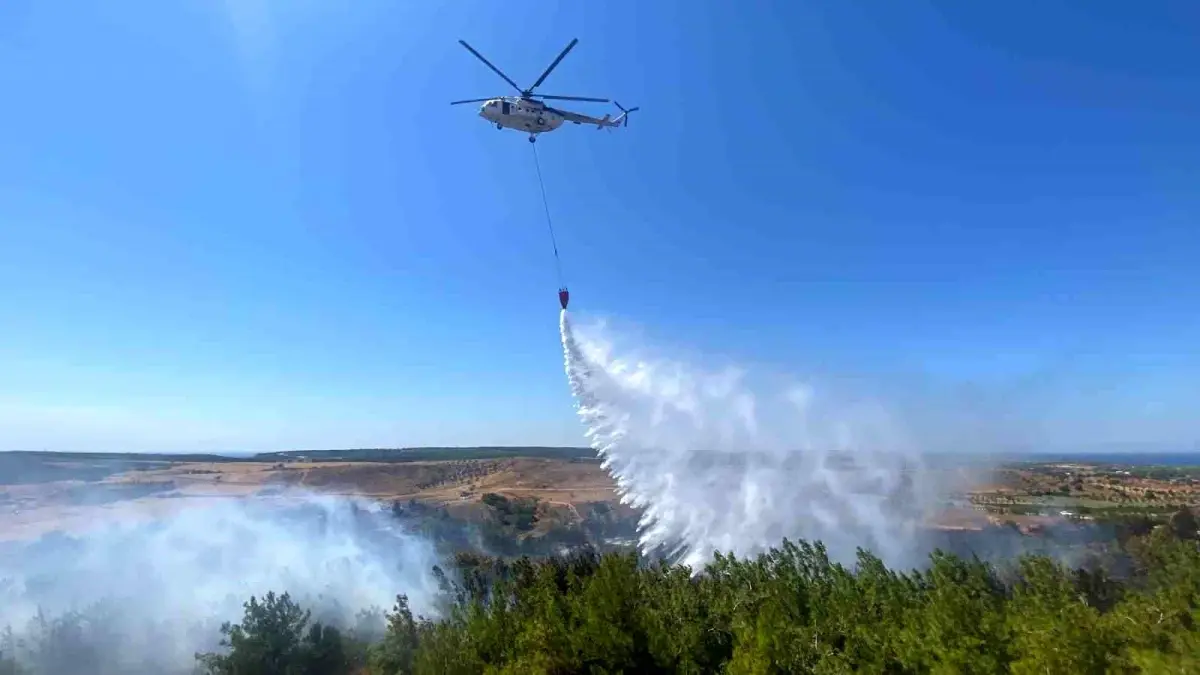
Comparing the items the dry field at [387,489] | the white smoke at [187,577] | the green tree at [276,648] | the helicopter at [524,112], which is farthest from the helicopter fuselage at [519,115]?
the dry field at [387,489]

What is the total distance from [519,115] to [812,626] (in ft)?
127

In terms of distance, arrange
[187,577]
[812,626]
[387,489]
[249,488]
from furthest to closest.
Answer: [387,489] < [249,488] < [187,577] < [812,626]

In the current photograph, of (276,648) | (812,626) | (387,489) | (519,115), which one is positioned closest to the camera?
(812,626)

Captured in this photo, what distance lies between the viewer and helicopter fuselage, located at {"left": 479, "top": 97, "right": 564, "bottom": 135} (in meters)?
48.3

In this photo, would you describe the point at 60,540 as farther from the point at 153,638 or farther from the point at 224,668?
the point at 224,668

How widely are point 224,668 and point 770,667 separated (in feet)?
154

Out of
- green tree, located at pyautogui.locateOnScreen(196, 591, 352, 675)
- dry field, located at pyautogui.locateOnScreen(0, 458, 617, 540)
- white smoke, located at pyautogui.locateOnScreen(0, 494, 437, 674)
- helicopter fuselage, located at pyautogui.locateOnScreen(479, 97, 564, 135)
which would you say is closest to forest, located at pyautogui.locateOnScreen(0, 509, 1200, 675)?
green tree, located at pyautogui.locateOnScreen(196, 591, 352, 675)

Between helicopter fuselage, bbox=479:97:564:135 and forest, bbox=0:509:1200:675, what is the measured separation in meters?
32.0

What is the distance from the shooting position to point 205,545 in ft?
309

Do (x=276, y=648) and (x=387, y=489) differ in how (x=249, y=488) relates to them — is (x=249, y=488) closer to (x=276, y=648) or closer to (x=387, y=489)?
(x=387, y=489)

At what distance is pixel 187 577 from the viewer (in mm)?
83562

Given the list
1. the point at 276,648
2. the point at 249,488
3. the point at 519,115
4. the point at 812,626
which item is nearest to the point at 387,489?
the point at 249,488

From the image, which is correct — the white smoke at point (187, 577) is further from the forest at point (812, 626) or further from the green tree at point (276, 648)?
the forest at point (812, 626)

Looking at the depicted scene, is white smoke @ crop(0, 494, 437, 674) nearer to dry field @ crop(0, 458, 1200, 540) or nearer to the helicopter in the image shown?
dry field @ crop(0, 458, 1200, 540)
